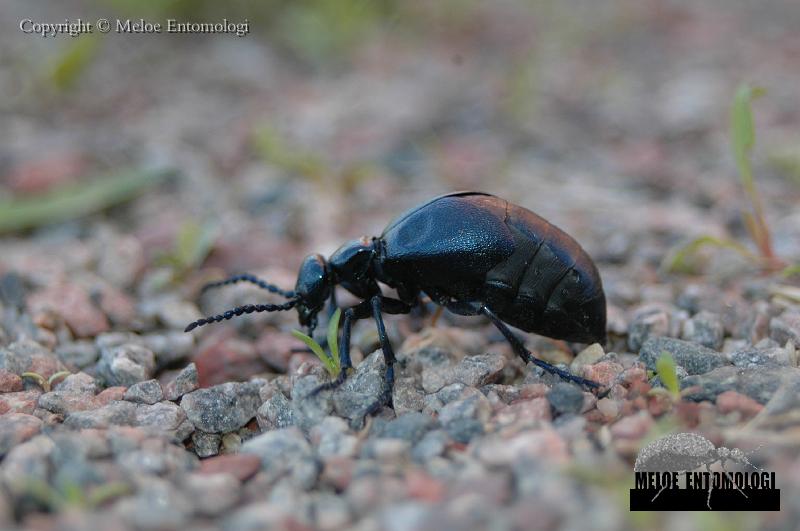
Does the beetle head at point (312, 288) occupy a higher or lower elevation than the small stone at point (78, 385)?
higher

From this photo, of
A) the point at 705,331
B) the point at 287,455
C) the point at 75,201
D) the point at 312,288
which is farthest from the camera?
the point at 75,201

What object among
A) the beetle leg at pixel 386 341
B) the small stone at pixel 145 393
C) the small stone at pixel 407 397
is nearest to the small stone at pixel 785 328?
the small stone at pixel 407 397

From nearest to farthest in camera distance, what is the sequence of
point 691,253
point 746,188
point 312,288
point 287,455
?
point 287,455 → point 312,288 → point 746,188 → point 691,253

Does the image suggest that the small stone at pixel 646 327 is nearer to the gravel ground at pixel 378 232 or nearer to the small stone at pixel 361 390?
the gravel ground at pixel 378 232

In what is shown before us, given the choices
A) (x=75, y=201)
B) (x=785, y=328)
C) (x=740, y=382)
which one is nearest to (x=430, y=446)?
(x=740, y=382)

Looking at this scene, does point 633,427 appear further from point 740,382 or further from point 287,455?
point 287,455

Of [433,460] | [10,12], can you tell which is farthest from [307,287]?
[10,12]

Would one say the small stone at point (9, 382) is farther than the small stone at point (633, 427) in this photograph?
Yes

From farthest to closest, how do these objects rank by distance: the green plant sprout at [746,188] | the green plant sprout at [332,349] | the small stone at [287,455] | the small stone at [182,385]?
1. the green plant sprout at [746,188]
2. the small stone at [182,385]
3. the green plant sprout at [332,349]
4. the small stone at [287,455]
